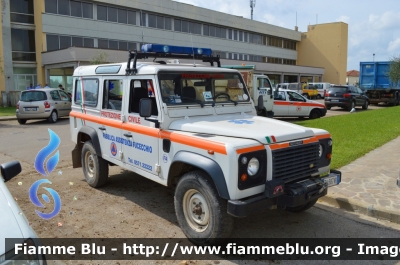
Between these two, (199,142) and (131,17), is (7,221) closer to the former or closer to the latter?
(199,142)

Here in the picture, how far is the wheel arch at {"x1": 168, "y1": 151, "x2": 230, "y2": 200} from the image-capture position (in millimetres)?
3824

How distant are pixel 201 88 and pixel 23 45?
30.7m

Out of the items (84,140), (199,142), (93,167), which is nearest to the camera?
(199,142)

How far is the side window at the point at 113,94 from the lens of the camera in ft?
18.8

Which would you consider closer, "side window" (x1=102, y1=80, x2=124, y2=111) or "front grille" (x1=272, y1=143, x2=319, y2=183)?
"front grille" (x1=272, y1=143, x2=319, y2=183)

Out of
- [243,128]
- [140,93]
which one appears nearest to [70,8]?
[140,93]

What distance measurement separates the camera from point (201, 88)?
538cm

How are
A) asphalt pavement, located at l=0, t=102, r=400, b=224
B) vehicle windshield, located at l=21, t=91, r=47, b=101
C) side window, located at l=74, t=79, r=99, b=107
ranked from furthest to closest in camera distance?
vehicle windshield, located at l=21, t=91, r=47, b=101 < side window, located at l=74, t=79, r=99, b=107 < asphalt pavement, located at l=0, t=102, r=400, b=224

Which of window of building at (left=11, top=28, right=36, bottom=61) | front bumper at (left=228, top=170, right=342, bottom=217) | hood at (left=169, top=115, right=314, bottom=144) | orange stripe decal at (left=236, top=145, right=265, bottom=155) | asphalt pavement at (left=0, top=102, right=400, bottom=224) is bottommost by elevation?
asphalt pavement at (left=0, top=102, right=400, bottom=224)

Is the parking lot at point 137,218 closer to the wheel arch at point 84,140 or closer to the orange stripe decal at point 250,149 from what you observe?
the wheel arch at point 84,140

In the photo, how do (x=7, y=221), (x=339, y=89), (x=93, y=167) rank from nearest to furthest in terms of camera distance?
(x=7, y=221), (x=93, y=167), (x=339, y=89)

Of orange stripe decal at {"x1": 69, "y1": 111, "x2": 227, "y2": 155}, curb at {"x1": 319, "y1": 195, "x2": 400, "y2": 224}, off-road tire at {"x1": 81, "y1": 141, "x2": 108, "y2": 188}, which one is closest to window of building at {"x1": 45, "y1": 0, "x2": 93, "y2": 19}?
off-road tire at {"x1": 81, "y1": 141, "x2": 108, "y2": 188}

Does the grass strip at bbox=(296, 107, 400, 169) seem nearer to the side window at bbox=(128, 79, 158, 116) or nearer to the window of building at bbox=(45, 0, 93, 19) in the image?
the side window at bbox=(128, 79, 158, 116)

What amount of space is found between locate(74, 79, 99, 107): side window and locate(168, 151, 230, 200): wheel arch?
253 centimetres
